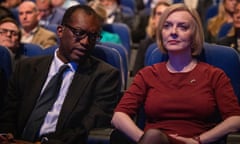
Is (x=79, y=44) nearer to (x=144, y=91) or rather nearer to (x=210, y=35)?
(x=144, y=91)

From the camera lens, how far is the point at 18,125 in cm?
305

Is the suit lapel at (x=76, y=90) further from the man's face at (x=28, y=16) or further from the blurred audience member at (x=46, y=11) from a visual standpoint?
the blurred audience member at (x=46, y=11)

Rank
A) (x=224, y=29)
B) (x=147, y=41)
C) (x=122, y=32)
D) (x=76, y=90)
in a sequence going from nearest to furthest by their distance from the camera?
(x=76, y=90)
(x=147, y=41)
(x=224, y=29)
(x=122, y=32)

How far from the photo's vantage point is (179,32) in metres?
2.86

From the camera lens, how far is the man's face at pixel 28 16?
194 inches

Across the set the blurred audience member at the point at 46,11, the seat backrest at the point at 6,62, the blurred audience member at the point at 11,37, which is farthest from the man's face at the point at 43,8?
the seat backrest at the point at 6,62

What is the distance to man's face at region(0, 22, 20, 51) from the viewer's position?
12.9 ft

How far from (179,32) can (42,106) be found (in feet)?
2.46

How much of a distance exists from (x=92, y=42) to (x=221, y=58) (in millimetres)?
616

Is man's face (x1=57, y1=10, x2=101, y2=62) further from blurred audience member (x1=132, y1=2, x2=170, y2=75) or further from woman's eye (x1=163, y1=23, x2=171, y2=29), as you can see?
blurred audience member (x1=132, y1=2, x2=170, y2=75)

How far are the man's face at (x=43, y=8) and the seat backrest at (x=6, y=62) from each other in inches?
101

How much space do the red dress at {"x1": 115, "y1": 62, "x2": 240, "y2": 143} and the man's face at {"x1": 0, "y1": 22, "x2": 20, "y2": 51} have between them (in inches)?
50.3

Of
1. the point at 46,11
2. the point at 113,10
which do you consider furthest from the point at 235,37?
the point at 46,11

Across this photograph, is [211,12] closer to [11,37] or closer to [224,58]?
[11,37]
